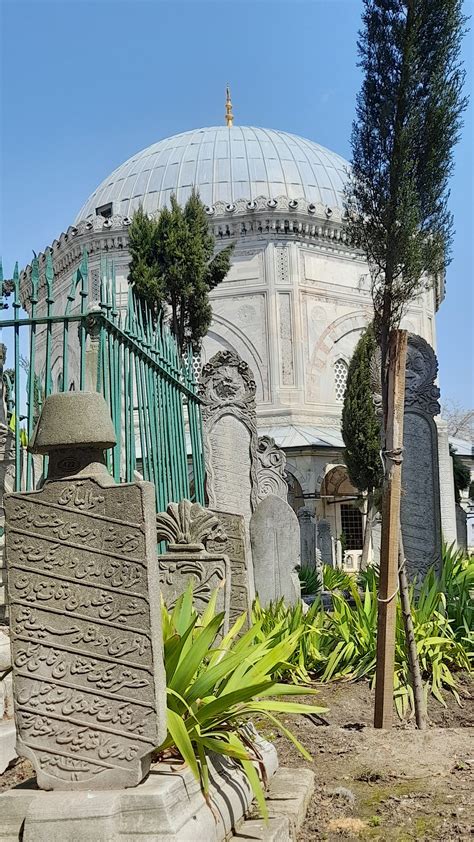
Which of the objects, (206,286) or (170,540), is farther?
(206,286)

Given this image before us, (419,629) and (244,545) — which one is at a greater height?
(244,545)

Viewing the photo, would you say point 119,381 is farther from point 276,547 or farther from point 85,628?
point 276,547

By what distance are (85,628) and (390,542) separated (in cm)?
250

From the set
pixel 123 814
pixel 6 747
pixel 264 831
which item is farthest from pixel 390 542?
pixel 123 814

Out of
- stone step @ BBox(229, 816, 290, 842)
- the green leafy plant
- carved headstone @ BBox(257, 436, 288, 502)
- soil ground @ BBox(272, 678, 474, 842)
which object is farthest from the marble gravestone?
carved headstone @ BBox(257, 436, 288, 502)

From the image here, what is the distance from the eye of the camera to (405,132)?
31.8ft

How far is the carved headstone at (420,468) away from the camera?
8.24m

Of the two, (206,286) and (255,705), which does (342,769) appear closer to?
(255,705)

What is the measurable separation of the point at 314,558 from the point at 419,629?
9.86 metres

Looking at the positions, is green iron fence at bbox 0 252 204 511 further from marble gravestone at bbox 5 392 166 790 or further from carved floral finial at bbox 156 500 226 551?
marble gravestone at bbox 5 392 166 790

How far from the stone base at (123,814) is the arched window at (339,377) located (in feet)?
77.4

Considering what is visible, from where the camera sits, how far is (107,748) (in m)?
3.21

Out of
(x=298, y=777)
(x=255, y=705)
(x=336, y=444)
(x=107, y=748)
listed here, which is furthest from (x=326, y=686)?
(x=336, y=444)

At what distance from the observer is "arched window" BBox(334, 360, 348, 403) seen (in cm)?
2653
